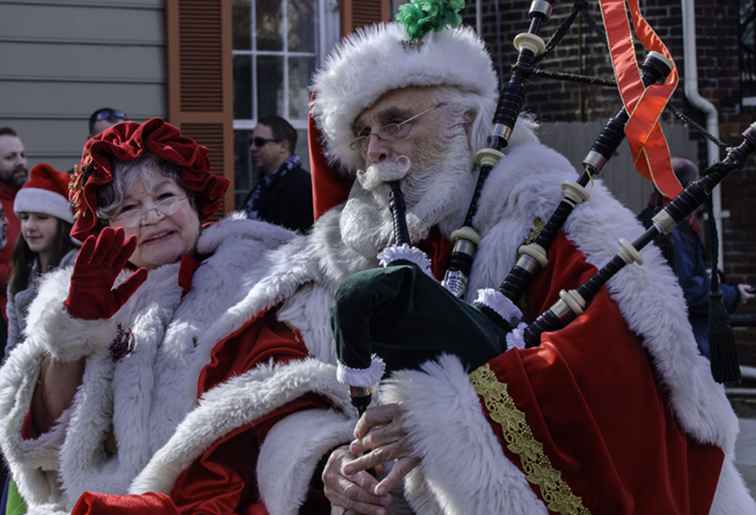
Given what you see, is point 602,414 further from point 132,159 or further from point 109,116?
point 109,116

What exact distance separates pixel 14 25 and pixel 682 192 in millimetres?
6102

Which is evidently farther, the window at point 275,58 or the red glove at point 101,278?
the window at point 275,58

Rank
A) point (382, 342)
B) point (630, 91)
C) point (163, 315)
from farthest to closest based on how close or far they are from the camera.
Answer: point (163, 315) → point (630, 91) → point (382, 342)

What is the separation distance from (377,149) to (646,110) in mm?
706

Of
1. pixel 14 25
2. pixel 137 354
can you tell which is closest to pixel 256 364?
pixel 137 354

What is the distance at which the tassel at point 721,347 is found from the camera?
2.88m

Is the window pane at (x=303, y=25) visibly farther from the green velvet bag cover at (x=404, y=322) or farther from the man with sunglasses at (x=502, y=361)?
the green velvet bag cover at (x=404, y=322)

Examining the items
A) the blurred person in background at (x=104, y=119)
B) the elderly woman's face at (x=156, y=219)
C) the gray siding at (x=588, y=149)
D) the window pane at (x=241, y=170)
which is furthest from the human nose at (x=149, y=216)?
the gray siding at (x=588, y=149)

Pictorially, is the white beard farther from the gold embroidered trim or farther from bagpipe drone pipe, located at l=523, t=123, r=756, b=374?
the gold embroidered trim

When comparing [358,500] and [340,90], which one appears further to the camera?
[340,90]

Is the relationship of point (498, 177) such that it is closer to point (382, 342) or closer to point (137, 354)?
point (382, 342)

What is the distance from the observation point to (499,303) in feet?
9.39

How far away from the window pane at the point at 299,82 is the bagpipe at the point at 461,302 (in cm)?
603

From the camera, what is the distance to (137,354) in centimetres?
350
